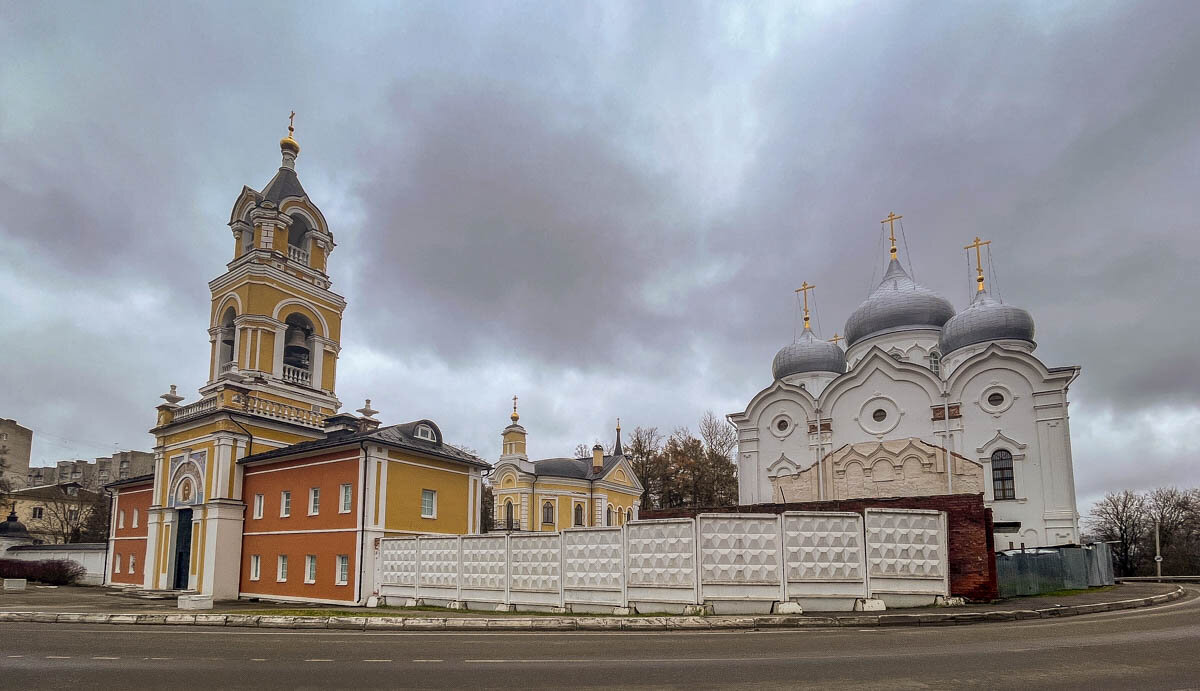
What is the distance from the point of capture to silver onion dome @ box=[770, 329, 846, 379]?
44.0m

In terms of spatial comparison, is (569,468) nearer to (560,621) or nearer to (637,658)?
(560,621)

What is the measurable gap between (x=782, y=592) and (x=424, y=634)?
6894mm

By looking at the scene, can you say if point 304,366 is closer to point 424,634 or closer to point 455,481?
point 455,481

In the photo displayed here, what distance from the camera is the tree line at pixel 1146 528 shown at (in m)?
54.9

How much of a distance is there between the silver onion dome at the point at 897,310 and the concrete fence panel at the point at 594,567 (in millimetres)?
29214

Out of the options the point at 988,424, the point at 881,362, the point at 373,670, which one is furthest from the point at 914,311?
the point at 373,670

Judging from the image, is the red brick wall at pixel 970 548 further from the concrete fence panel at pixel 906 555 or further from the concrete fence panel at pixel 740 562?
the concrete fence panel at pixel 740 562

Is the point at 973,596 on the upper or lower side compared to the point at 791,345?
lower

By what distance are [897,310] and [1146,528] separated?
36.5 m

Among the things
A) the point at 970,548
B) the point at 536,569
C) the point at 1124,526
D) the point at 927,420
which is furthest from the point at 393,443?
the point at 1124,526

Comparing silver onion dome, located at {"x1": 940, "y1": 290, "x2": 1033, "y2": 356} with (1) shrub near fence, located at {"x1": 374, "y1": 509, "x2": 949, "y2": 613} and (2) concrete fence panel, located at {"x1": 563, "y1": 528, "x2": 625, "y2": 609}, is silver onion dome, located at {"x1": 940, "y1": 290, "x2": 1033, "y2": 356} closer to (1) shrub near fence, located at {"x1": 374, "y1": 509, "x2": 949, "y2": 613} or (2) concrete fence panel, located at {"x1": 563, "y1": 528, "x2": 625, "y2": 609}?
(1) shrub near fence, located at {"x1": 374, "y1": 509, "x2": 949, "y2": 613}

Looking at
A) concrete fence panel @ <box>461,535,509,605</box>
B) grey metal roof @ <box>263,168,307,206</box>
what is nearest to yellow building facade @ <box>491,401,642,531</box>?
grey metal roof @ <box>263,168,307,206</box>

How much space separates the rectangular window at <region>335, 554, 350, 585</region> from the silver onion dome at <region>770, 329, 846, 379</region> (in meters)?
28.8

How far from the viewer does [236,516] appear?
98.0 feet
